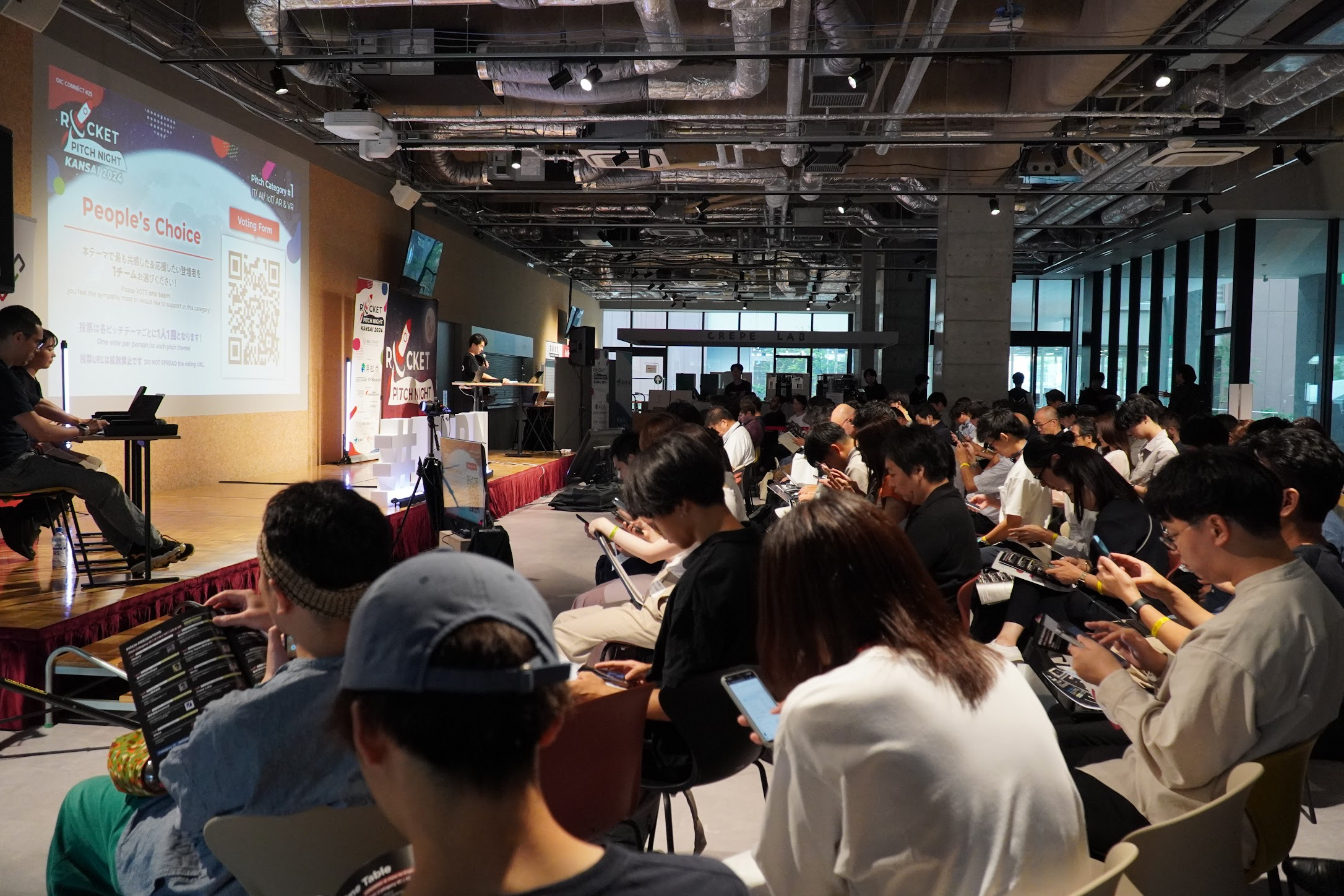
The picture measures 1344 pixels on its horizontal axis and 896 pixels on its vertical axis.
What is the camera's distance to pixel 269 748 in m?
1.48

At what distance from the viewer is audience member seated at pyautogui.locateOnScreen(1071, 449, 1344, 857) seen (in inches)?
70.8

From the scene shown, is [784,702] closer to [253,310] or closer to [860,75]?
[860,75]

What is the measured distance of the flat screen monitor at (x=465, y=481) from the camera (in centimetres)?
553

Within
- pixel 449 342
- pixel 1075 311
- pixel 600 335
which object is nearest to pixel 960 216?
pixel 449 342

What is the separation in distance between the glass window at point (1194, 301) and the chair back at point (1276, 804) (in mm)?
15504

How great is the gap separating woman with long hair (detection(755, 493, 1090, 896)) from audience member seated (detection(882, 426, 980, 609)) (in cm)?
209

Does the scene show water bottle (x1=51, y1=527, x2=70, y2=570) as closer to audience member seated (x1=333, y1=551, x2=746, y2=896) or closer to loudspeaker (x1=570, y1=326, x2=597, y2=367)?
audience member seated (x1=333, y1=551, x2=746, y2=896)

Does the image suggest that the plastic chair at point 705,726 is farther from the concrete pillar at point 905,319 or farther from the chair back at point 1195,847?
the concrete pillar at point 905,319

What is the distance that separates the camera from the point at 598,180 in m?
12.4

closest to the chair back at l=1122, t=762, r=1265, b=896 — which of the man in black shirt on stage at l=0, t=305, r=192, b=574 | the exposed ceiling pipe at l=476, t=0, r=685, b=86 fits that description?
the man in black shirt on stage at l=0, t=305, r=192, b=574

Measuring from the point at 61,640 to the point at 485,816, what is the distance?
3.98 metres

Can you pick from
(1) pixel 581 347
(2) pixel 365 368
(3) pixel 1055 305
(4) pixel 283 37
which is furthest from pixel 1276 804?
(3) pixel 1055 305

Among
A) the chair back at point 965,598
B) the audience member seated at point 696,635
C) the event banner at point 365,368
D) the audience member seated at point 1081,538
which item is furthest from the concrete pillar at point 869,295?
the audience member seated at point 696,635

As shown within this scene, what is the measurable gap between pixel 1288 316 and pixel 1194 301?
2453 millimetres
